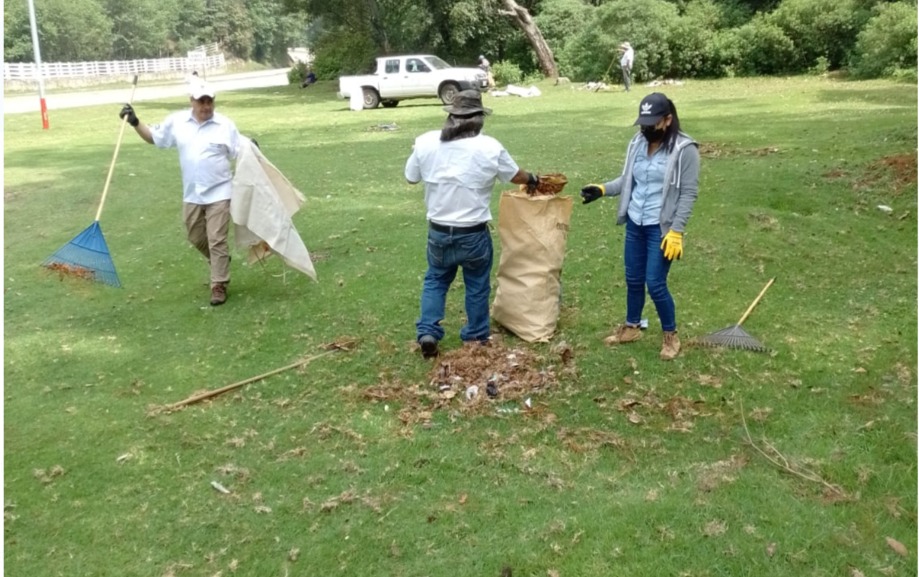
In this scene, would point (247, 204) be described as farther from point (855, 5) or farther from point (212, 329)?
point (855, 5)

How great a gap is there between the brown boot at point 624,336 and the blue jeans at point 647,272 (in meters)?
0.04

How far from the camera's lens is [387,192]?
10.3 meters

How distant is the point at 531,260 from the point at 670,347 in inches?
42.5

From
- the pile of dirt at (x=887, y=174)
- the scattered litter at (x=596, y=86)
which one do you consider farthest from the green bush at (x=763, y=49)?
the pile of dirt at (x=887, y=174)

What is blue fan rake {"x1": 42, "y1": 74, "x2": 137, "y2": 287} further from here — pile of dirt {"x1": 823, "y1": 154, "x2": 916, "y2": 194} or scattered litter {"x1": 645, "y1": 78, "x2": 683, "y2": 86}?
scattered litter {"x1": 645, "y1": 78, "x2": 683, "y2": 86}

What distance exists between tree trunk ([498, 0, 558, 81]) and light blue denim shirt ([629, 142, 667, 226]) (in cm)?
2458

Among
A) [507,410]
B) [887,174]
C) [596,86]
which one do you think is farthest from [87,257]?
[596,86]

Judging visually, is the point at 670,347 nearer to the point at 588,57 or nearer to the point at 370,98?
the point at 370,98

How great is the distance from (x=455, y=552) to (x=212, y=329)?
11.1 ft

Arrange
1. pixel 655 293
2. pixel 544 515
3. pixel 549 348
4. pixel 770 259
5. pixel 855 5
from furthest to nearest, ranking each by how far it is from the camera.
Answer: pixel 855 5, pixel 770 259, pixel 549 348, pixel 655 293, pixel 544 515

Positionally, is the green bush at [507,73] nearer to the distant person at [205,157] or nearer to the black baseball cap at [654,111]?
the distant person at [205,157]

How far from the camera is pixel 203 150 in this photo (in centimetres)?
614

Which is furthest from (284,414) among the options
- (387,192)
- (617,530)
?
(387,192)

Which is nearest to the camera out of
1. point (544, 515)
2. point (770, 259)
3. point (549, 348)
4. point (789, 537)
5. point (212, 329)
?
point (789, 537)
